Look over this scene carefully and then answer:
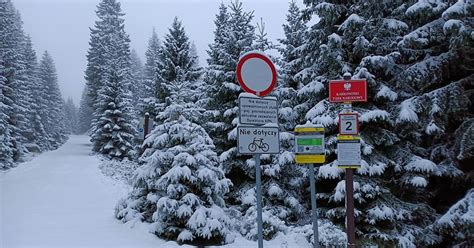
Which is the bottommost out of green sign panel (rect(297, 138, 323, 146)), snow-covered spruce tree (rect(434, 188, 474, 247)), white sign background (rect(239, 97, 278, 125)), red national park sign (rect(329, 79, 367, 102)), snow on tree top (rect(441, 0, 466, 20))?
snow-covered spruce tree (rect(434, 188, 474, 247))

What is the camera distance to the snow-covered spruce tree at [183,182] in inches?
341

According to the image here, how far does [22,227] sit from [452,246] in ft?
33.8

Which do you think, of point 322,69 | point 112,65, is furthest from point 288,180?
point 112,65

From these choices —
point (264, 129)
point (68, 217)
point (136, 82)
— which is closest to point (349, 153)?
point (264, 129)

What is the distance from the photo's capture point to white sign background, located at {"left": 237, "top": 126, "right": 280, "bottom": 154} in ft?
15.8

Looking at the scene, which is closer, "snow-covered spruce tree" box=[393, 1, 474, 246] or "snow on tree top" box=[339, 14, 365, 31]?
"snow-covered spruce tree" box=[393, 1, 474, 246]

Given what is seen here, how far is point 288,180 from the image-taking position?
37.5 feet

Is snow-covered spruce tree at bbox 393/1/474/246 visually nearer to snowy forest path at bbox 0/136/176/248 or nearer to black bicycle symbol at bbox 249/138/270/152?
black bicycle symbol at bbox 249/138/270/152

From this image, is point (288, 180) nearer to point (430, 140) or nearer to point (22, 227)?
point (430, 140)

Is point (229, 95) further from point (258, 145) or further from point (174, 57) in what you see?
point (258, 145)

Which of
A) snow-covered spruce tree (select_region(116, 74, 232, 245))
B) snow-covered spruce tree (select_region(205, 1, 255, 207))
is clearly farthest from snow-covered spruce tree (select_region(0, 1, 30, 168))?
snow-covered spruce tree (select_region(116, 74, 232, 245))

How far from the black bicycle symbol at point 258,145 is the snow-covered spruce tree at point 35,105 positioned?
3693 centimetres

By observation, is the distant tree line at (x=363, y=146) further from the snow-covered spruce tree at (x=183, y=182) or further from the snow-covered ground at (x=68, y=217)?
the snow-covered ground at (x=68, y=217)

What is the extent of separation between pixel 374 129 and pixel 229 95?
4.67 metres
